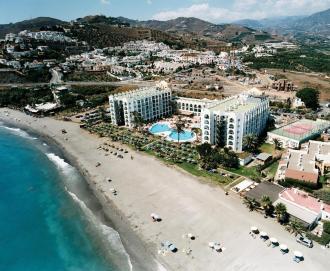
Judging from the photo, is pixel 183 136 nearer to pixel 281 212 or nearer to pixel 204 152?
pixel 204 152

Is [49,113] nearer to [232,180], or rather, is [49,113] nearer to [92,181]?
[92,181]

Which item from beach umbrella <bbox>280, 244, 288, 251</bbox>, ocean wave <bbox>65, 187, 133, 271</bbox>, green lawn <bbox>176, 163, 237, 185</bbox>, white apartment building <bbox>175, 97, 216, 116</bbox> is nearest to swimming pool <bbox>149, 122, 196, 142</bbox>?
white apartment building <bbox>175, 97, 216, 116</bbox>

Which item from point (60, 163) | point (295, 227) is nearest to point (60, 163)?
point (60, 163)

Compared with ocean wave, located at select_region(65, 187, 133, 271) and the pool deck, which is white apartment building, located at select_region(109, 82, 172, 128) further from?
ocean wave, located at select_region(65, 187, 133, 271)

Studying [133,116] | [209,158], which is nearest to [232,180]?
[209,158]

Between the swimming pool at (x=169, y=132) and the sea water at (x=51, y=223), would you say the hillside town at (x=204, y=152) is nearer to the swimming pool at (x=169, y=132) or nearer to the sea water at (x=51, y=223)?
the swimming pool at (x=169, y=132)

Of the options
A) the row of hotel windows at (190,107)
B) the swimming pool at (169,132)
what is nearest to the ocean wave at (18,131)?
the swimming pool at (169,132)
